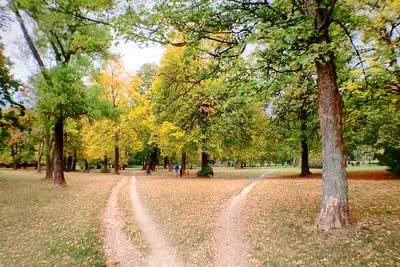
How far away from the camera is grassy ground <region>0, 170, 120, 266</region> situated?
6.52 meters

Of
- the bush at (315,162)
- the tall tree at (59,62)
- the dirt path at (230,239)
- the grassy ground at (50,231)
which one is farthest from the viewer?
the bush at (315,162)

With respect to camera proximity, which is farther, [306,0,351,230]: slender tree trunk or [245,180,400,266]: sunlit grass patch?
[306,0,351,230]: slender tree trunk

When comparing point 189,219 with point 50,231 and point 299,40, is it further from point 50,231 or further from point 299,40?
point 299,40

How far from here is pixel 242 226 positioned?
8.30 m

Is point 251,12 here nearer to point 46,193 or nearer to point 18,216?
point 18,216

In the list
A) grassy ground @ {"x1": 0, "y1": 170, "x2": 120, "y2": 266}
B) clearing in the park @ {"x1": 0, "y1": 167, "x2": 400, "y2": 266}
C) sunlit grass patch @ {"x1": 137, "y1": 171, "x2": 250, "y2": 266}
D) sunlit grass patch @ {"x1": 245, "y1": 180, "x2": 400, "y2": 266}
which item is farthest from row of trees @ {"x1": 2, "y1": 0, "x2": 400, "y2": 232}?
grassy ground @ {"x1": 0, "y1": 170, "x2": 120, "y2": 266}

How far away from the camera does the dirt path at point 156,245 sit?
6145 mm

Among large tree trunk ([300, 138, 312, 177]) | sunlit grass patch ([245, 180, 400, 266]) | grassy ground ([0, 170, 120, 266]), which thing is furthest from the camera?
large tree trunk ([300, 138, 312, 177])

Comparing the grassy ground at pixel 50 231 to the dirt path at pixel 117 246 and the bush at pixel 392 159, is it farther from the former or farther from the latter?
the bush at pixel 392 159

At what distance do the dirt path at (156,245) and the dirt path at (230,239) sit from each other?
3.77ft

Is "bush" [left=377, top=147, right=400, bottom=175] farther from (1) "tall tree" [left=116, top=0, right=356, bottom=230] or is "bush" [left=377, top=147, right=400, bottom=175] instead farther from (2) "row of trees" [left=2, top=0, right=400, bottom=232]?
(1) "tall tree" [left=116, top=0, right=356, bottom=230]

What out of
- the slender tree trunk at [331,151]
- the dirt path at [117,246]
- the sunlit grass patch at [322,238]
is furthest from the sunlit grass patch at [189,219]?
the slender tree trunk at [331,151]

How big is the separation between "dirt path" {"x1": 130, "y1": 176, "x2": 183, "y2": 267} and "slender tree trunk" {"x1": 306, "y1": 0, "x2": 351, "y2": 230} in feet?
13.7

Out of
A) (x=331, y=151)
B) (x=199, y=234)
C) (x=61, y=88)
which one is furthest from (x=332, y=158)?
(x=61, y=88)
